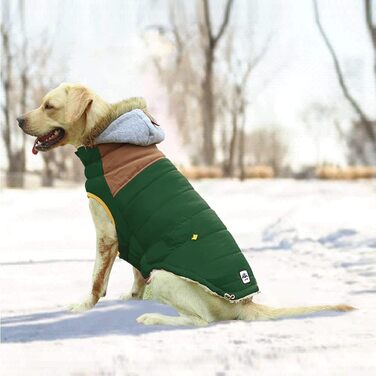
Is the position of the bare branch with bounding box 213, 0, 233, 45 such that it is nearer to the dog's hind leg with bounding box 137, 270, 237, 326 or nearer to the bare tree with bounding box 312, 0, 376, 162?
the bare tree with bounding box 312, 0, 376, 162

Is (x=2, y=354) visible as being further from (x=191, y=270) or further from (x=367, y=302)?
(x=367, y=302)

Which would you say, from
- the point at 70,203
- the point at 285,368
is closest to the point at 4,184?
the point at 70,203

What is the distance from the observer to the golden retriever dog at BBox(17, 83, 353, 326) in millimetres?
3922

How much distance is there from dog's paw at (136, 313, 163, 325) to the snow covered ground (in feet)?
0.16

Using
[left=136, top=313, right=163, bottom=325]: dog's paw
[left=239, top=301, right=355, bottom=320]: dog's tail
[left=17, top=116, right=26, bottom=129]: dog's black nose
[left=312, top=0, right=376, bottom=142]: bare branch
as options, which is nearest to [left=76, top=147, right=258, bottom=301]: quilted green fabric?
[left=239, top=301, right=355, bottom=320]: dog's tail

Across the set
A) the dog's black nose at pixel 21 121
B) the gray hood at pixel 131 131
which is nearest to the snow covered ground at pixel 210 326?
the gray hood at pixel 131 131

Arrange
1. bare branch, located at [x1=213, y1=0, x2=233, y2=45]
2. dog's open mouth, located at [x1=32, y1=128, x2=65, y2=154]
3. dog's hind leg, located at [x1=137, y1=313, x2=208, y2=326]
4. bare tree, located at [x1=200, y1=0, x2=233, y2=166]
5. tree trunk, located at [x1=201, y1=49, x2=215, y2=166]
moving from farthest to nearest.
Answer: tree trunk, located at [x1=201, y1=49, x2=215, y2=166] → bare tree, located at [x1=200, y1=0, x2=233, y2=166] → bare branch, located at [x1=213, y1=0, x2=233, y2=45] → dog's open mouth, located at [x1=32, y1=128, x2=65, y2=154] → dog's hind leg, located at [x1=137, y1=313, x2=208, y2=326]

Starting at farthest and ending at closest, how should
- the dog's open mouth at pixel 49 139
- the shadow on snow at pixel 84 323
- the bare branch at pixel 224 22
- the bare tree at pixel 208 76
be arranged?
the bare tree at pixel 208 76, the bare branch at pixel 224 22, the dog's open mouth at pixel 49 139, the shadow on snow at pixel 84 323

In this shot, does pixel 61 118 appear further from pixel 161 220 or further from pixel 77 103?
pixel 161 220

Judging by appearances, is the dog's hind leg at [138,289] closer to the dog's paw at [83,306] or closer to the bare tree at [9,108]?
the dog's paw at [83,306]

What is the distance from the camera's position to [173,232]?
12.9 ft

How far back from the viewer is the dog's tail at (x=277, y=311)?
13.0 ft

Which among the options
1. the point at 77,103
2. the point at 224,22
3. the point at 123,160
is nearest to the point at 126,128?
the point at 123,160

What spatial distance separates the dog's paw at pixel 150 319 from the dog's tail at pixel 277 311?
498mm
